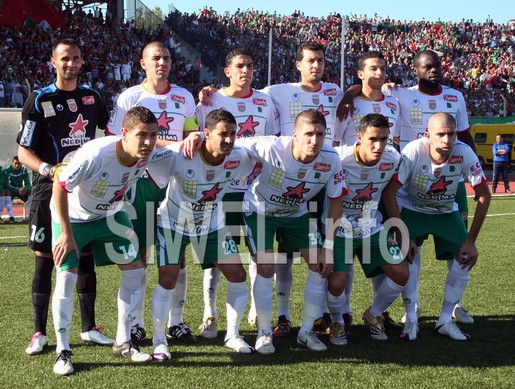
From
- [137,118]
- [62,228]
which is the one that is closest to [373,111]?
[137,118]

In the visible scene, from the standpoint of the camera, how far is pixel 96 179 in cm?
476

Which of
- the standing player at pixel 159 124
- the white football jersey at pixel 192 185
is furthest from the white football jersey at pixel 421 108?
the standing player at pixel 159 124

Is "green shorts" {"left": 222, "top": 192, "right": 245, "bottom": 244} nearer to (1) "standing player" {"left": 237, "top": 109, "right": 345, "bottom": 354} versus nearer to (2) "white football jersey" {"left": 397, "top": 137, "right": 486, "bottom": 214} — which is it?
(1) "standing player" {"left": 237, "top": 109, "right": 345, "bottom": 354}

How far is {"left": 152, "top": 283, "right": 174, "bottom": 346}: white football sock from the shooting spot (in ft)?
16.4

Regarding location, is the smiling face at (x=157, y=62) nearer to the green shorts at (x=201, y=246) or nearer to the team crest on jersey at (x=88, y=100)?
the team crest on jersey at (x=88, y=100)

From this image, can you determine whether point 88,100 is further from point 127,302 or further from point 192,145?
point 127,302

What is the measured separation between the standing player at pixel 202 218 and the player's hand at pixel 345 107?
1.06 meters

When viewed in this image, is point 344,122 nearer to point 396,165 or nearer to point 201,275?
point 396,165

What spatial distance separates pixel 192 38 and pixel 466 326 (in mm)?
27116

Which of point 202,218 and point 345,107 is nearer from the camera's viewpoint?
point 202,218

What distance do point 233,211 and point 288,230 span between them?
1.68 ft

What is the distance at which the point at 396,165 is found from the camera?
561 centimetres

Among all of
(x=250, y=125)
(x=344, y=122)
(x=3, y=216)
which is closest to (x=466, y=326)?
(x=344, y=122)

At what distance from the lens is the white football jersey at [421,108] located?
20.6 ft
